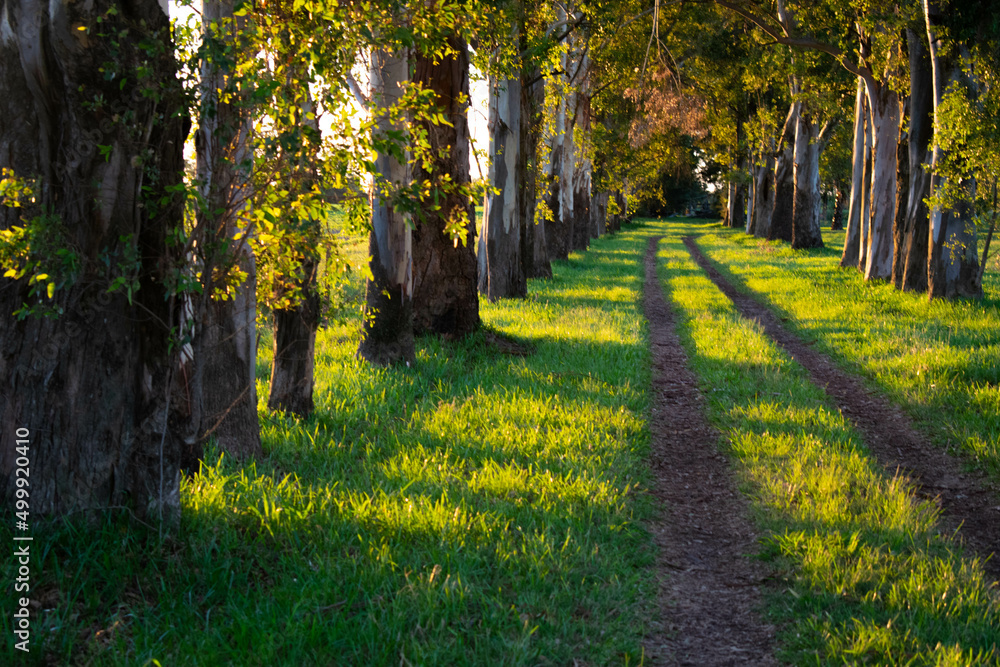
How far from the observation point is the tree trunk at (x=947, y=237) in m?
13.0

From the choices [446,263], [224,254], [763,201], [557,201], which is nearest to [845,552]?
[224,254]

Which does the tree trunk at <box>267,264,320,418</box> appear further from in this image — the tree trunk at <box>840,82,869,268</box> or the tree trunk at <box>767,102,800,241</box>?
the tree trunk at <box>767,102,800,241</box>

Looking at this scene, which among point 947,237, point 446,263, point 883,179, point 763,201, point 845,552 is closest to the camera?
point 845,552

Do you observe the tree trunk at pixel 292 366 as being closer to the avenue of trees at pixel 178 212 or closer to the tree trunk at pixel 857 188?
the avenue of trees at pixel 178 212

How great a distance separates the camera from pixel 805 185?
28.7m

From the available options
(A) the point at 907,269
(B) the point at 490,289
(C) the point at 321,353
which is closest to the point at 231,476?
(C) the point at 321,353

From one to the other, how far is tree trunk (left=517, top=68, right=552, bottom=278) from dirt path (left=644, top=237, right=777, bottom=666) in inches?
363

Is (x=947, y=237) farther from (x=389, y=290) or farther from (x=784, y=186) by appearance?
(x=784, y=186)

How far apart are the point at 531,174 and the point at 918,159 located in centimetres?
794

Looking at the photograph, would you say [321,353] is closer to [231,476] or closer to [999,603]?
[231,476]

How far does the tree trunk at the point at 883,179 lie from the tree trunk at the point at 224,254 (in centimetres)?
1625

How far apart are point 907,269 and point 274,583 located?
15060 millimetres

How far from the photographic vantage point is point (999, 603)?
3857 millimetres

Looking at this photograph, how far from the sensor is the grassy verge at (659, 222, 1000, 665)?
3.54 meters
